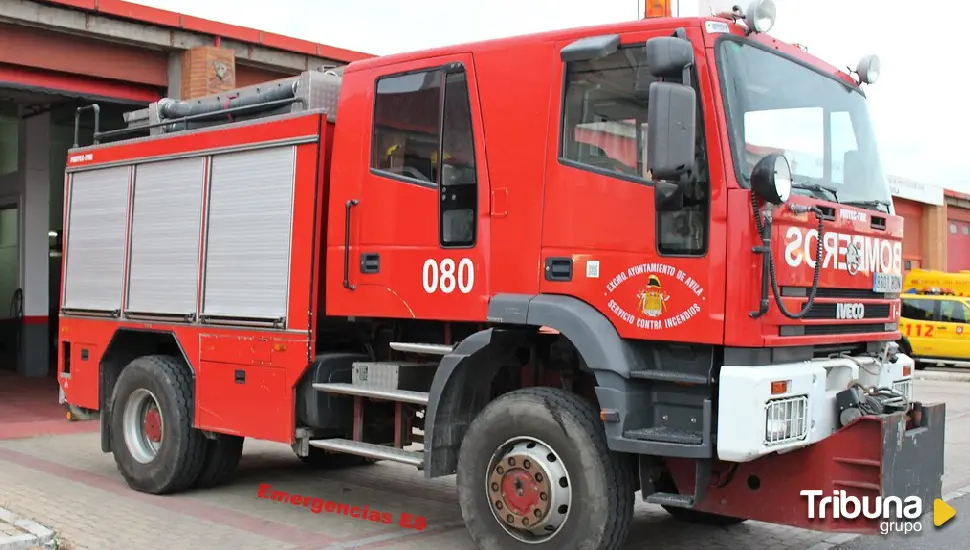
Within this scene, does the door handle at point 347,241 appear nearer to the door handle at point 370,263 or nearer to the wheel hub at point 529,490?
the door handle at point 370,263

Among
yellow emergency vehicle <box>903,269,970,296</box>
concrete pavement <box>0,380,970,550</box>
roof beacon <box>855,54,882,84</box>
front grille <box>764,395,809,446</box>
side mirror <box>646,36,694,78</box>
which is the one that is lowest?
concrete pavement <box>0,380,970,550</box>

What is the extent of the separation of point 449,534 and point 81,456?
510 centimetres

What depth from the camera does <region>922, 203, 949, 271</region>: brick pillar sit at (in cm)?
3709

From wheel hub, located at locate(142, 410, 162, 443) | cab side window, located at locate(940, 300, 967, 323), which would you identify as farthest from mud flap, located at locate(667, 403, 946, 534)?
cab side window, located at locate(940, 300, 967, 323)

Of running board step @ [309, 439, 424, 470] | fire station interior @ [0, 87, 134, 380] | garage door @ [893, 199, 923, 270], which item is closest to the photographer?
running board step @ [309, 439, 424, 470]

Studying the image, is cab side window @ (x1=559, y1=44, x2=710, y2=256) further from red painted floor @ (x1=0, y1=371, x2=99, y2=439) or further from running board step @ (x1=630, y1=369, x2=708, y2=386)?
red painted floor @ (x1=0, y1=371, x2=99, y2=439)

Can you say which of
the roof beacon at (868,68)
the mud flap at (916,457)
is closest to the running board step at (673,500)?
the mud flap at (916,457)

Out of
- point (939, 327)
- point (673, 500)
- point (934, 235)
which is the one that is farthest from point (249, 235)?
point (934, 235)

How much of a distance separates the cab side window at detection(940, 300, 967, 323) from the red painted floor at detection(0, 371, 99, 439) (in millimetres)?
18631

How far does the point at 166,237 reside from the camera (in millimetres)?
8352

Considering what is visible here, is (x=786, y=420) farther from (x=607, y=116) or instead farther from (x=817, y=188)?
(x=607, y=116)

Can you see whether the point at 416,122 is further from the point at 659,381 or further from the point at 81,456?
the point at 81,456

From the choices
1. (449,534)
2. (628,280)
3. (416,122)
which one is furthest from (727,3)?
(449,534)

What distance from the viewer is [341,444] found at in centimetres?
697
